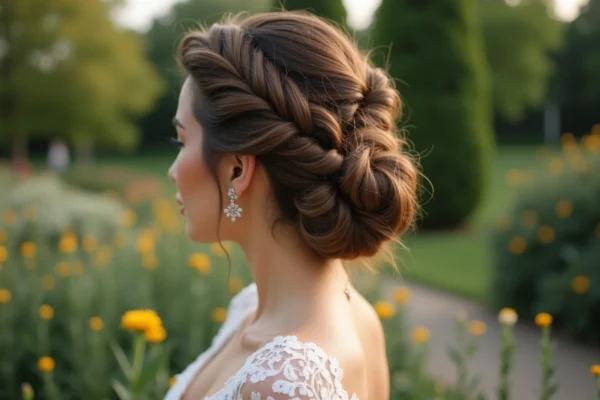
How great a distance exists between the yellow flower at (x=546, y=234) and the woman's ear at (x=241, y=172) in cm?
480

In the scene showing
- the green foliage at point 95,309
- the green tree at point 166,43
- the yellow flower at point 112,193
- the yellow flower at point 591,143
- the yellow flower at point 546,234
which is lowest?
the green tree at point 166,43

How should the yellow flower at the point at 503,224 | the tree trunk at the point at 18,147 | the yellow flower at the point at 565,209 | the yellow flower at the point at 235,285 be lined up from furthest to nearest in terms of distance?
the tree trunk at the point at 18,147
the yellow flower at the point at 503,224
the yellow flower at the point at 565,209
the yellow flower at the point at 235,285

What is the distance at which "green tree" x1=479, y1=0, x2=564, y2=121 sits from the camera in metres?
40.4

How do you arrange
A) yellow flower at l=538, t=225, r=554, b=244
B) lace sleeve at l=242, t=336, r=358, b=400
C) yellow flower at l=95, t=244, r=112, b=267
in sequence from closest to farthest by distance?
lace sleeve at l=242, t=336, r=358, b=400 < yellow flower at l=95, t=244, r=112, b=267 < yellow flower at l=538, t=225, r=554, b=244

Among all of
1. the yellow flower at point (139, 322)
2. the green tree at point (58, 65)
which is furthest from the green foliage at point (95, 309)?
the green tree at point (58, 65)

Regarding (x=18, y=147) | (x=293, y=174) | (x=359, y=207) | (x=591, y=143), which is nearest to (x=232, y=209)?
(x=293, y=174)

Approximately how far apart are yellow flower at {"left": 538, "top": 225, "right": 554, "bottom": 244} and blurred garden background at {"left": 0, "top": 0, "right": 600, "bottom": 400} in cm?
1

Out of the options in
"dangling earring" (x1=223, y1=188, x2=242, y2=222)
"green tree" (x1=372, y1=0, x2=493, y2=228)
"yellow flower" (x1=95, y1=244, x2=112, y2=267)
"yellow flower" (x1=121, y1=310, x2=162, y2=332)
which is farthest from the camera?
"green tree" (x1=372, y1=0, x2=493, y2=228)

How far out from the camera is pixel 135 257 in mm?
4625

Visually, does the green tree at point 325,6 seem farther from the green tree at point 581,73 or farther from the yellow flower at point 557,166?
the green tree at point 581,73

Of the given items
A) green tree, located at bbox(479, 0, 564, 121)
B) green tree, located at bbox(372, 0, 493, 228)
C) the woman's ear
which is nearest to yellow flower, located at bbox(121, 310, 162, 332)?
the woman's ear

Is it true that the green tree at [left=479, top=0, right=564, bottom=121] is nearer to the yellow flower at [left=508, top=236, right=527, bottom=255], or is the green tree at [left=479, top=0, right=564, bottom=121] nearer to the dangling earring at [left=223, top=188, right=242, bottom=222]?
the yellow flower at [left=508, top=236, right=527, bottom=255]

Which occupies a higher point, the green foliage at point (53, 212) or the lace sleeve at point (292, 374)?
the lace sleeve at point (292, 374)

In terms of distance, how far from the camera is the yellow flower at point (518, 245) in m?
5.85
